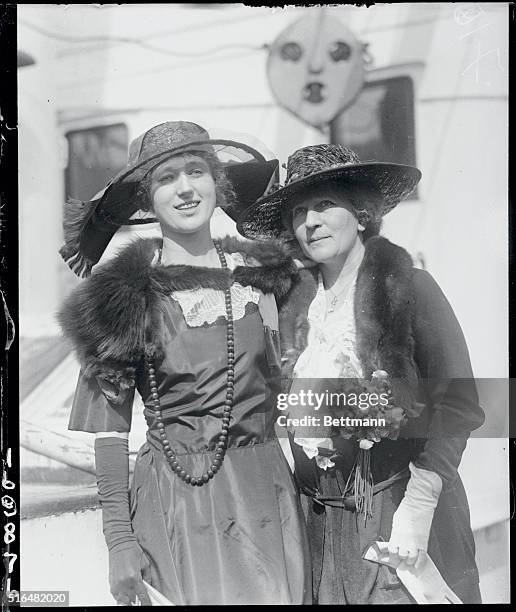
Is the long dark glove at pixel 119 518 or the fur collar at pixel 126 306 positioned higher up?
the fur collar at pixel 126 306

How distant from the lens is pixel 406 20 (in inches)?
118

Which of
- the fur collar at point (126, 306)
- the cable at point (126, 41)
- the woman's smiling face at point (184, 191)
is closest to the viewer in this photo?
the fur collar at point (126, 306)

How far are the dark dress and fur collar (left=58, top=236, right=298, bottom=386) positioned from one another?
63 millimetres

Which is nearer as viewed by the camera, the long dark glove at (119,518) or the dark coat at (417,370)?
the long dark glove at (119,518)

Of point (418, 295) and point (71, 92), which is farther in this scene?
point (71, 92)

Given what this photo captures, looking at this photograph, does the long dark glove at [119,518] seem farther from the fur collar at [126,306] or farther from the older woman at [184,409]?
the fur collar at [126,306]

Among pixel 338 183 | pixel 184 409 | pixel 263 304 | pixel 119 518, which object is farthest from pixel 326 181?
pixel 119 518

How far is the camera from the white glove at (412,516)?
8.98 feet

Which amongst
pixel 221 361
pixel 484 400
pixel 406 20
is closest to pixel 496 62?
pixel 406 20

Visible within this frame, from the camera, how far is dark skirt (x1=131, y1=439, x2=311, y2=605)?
2631 millimetres

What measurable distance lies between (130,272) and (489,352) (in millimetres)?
1479

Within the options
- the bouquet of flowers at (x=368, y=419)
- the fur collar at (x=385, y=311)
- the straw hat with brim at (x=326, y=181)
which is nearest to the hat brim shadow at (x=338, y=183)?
the straw hat with brim at (x=326, y=181)

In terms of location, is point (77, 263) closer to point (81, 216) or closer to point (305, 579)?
point (81, 216)

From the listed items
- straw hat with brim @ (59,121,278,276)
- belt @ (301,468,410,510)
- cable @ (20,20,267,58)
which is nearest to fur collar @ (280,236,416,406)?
belt @ (301,468,410,510)
